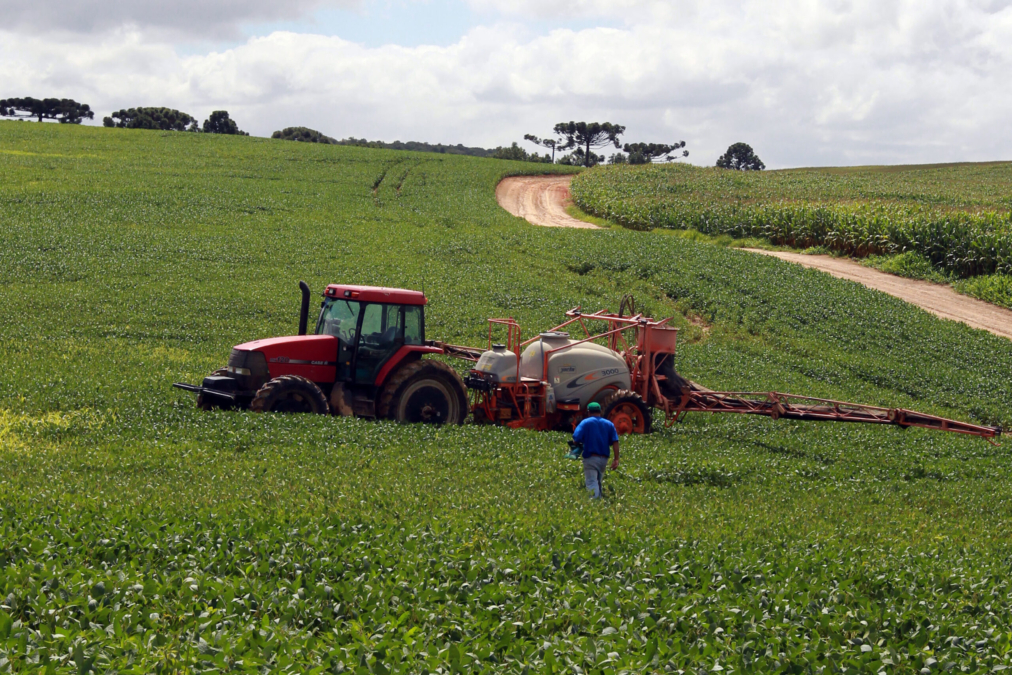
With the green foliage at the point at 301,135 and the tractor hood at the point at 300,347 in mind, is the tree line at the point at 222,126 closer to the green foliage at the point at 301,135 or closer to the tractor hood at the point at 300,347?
the green foliage at the point at 301,135

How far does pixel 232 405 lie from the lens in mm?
16062

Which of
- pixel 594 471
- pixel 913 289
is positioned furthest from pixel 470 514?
pixel 913 289

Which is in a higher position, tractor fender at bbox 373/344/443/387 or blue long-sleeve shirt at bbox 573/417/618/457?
tractor fender at bbox 373/344/443/387

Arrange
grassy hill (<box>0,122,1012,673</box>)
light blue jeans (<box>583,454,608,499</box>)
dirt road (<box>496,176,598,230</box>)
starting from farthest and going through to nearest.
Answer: dirt road (<box>496,176,598,230</box>), light blue jeans (<box>583,454,608,499</box>), grassy hill (<box>0,122,1012,673</box>)

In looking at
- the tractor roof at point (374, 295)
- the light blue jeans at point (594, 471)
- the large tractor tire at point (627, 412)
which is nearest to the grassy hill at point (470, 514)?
the light blue jeans at point (594, 471)

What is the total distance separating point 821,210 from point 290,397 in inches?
1545

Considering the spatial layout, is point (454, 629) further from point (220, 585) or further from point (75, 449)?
point (75, 449)

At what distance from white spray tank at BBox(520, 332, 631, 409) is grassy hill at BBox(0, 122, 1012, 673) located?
1.74 metres

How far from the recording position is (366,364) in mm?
17000

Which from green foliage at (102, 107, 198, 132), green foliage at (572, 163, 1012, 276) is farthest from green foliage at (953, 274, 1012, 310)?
green foliage at (102, 107, 198, 132)

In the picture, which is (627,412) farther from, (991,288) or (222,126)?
(222,126)

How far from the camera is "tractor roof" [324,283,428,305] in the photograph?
1691 centimetres

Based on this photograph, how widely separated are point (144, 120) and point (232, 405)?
110471mm

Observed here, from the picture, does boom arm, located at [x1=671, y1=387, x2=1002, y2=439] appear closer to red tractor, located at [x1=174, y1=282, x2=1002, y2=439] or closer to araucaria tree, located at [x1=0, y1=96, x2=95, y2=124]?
red tractor, located at [x1=174, y1=282, x2=1002, y2=439]
